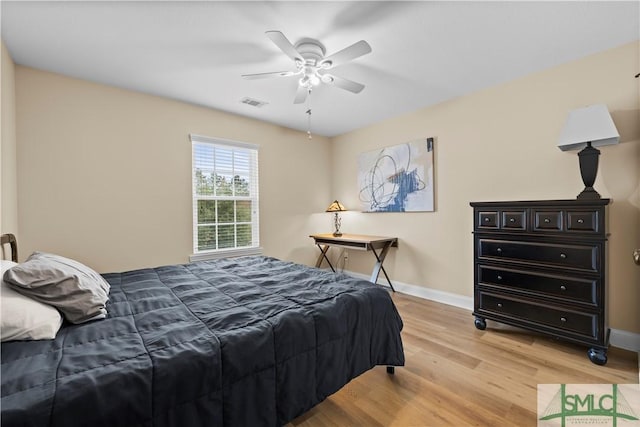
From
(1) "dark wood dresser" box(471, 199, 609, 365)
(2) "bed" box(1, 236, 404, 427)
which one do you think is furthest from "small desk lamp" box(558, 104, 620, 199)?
(2) "bed" box(1, 236, 404, 427)

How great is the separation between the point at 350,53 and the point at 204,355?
2005mm

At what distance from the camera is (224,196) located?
148 inches

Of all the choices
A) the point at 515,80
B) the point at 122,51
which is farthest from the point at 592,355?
the point at 122,51

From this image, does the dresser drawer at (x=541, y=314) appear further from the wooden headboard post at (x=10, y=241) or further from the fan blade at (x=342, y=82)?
the wooden headboard post at (x=10, y=241)

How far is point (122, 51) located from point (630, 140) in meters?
4.17

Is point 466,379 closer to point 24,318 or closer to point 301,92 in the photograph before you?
point 24,318

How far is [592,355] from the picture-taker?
6.88 ft

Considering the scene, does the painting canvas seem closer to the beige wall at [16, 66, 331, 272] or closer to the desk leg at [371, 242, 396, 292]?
the desk leg at [371, 242, 396, 292]

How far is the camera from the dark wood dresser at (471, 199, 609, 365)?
2100 millimetres

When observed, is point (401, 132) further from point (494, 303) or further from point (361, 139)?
point (494, 303)

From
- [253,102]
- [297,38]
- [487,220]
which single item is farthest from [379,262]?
[297,38]

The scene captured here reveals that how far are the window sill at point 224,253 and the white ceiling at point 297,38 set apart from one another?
74.8 inches

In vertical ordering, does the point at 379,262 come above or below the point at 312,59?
below

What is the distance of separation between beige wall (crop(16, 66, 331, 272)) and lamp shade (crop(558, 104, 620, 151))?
3.45m
